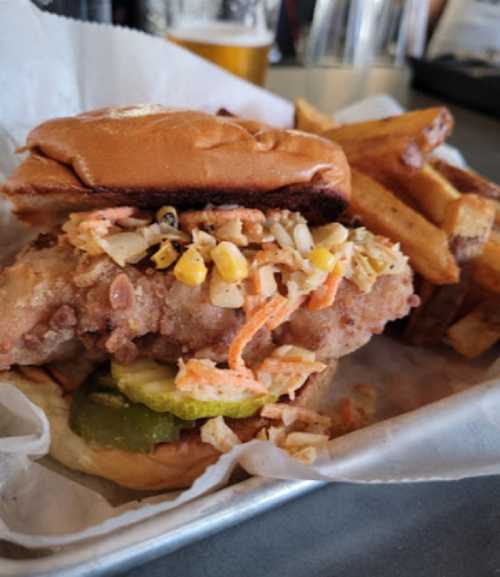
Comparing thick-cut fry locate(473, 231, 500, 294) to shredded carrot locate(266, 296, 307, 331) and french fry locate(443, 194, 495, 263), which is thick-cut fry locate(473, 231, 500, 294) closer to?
french fry locate(443, 194, 495, 263)

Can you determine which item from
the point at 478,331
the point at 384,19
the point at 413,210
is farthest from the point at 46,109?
the point at 384,19

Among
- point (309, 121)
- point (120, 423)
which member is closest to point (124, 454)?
point (120, 423)

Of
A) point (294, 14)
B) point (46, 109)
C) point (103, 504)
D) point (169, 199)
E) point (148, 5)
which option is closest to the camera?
point (103, 504)

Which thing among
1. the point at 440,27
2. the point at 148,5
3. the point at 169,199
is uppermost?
the point at 169,199

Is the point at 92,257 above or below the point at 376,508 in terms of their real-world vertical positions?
above

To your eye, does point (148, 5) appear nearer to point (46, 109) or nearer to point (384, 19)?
point (384, 19)

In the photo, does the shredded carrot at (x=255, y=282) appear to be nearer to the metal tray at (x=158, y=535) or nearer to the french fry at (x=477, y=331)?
the metal tray at (x=158, y=535)

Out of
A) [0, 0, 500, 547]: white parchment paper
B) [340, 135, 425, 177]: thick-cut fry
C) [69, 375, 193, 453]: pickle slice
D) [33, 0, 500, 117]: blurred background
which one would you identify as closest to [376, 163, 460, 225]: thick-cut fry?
[340, 135, 425, 177]: thick-cut fry

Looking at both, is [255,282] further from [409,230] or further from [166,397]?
[409,230]
